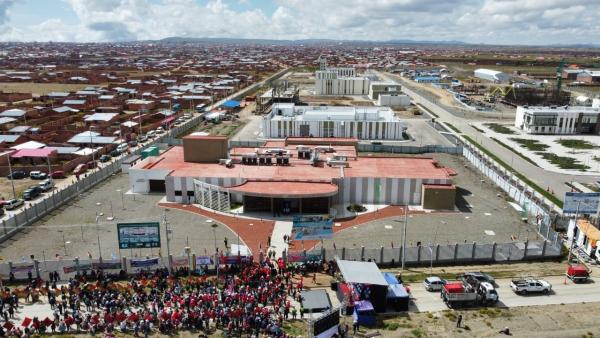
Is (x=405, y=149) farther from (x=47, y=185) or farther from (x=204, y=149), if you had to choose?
(x=47, y=185)

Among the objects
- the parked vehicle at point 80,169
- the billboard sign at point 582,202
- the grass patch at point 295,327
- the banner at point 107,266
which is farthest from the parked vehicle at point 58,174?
the billboard sign at point 582,202

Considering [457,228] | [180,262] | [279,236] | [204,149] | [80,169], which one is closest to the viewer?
[180,262]

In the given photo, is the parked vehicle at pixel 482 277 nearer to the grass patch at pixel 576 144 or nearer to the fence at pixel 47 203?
the fence at pixel 47 203

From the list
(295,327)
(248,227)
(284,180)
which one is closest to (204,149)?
(284,180)

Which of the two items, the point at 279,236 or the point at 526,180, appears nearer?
Answer: the point at 279,236

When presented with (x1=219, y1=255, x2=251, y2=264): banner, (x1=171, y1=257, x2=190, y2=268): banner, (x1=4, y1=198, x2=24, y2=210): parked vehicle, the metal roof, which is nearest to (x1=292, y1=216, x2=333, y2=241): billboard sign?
(x1=219, y1=255, x2=251, y2=264): banner
